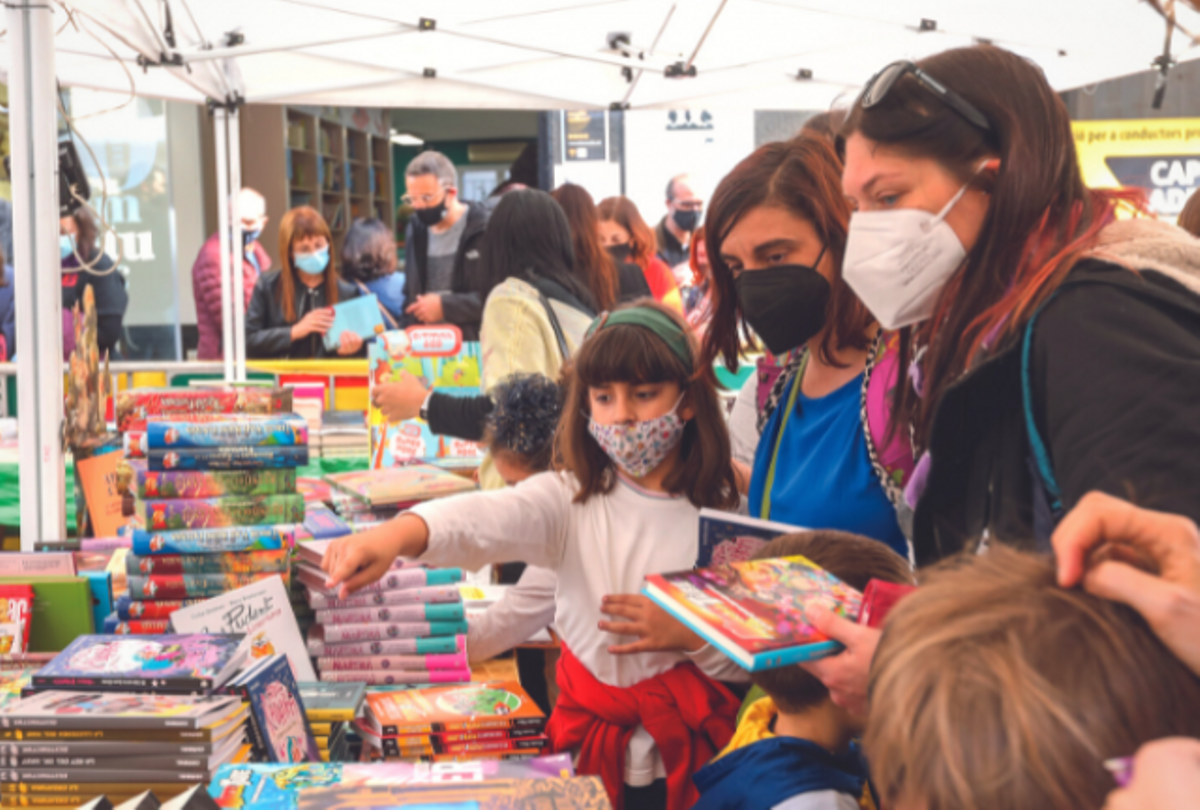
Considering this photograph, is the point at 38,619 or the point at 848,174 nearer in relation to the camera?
the point at 848,174

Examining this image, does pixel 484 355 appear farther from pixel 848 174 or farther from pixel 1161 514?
pixel 1161 514

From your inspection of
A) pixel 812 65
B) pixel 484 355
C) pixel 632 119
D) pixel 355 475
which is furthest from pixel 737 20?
pixel 632 119

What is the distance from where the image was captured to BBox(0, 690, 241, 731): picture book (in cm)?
130

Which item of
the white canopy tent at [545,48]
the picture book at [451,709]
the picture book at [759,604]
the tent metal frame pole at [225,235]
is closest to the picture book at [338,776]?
the picture book at [759,604]

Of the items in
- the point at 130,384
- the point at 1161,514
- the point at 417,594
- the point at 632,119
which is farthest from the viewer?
the point at 632,119

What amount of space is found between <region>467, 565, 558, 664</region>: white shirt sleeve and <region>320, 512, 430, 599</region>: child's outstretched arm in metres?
0.55

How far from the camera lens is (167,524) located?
1899mm

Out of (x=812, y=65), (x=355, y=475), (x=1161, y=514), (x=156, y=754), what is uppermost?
(x=812, y=65)

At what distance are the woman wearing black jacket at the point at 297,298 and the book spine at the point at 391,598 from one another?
129 inches

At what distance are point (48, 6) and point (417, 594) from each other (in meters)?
1.54

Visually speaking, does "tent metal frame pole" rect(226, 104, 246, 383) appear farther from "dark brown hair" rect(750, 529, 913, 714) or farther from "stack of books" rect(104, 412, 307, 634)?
"dark brown hair" rect(750, 529, 913, 714)

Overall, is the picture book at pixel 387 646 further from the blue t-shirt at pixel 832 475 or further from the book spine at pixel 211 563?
the blue t-shirt at pixel 832 475

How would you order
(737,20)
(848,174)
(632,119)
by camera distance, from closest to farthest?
(848,174) < (737,20) < (632,119)

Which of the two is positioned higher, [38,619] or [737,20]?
[737,20]
